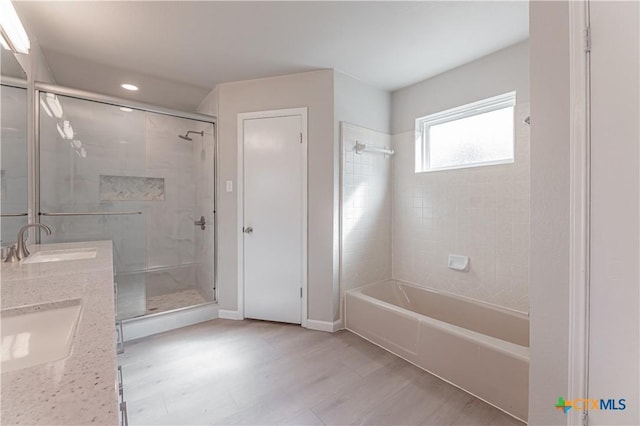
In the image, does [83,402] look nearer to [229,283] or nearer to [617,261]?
[617,261]

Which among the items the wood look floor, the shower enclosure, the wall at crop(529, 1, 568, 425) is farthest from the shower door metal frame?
the wall at crop(529, 1, 568, 425)

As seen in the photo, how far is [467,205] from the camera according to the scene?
92.9 inches

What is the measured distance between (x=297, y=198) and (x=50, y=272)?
1748 millimetres

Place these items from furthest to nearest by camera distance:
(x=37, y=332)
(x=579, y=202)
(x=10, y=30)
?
(x=10, y=30) < (x=579, y=202) < (x=37, y=332)

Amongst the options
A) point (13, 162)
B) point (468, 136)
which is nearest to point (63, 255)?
point (13, 162)

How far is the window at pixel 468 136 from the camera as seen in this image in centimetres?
219

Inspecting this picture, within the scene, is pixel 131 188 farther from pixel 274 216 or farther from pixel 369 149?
pixel 369 149

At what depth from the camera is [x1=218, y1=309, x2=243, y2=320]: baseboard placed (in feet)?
8.96

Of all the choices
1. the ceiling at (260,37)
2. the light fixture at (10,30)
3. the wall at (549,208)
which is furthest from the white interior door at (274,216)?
the wall at (549,208)

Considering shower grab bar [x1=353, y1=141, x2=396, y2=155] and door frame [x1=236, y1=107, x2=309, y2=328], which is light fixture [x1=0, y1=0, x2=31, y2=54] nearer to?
door frame [x1=236, y1=107, x2=309, y2=328]

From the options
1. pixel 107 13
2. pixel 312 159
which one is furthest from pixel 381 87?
pixel 107 13

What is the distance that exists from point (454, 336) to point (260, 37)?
2.46 metres

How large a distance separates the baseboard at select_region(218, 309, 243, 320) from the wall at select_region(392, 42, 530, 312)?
5.58 ft

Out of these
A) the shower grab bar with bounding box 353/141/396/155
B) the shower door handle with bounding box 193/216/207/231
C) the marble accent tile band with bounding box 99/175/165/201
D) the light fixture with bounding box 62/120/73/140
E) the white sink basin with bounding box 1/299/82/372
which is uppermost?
the light fixture with bounding box 62/120/73/140
